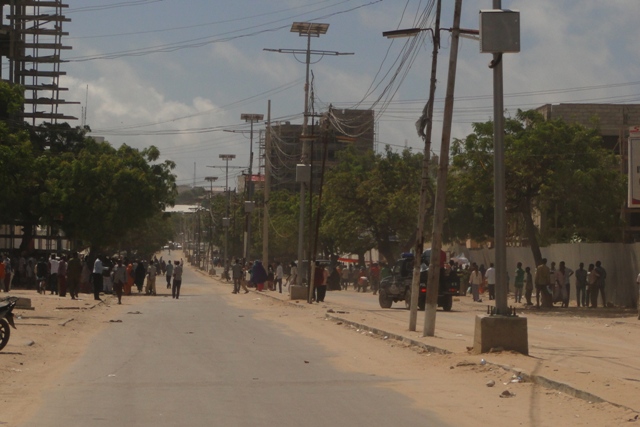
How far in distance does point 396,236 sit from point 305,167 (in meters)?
31.0

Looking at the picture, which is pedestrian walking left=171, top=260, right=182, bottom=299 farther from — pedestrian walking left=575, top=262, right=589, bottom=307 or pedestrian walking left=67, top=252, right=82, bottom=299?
pedestrian walking left=575, top=262, right=589, bottom=307

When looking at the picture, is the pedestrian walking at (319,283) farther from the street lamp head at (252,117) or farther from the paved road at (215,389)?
the street lamp head at (252,117)

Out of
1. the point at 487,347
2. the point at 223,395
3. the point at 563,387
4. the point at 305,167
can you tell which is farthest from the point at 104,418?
the point at 305,167

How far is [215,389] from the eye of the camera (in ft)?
40.0

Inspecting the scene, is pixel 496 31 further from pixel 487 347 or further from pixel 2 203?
pixel 2 203

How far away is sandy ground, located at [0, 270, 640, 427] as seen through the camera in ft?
33.2

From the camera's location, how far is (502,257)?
15938mm

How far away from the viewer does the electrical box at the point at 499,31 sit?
15109mm

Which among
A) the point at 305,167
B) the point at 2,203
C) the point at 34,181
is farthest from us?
the point at 34,181

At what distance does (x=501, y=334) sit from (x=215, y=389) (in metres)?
5.44

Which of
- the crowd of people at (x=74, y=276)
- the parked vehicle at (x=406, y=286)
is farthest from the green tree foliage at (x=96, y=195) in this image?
the parked vehicle at (x=406, y=286)

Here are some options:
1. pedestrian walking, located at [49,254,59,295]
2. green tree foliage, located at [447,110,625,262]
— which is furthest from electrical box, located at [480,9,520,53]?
pedestrian walking, located at [49,254,59,295]

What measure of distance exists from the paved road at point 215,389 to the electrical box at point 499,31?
554 cm

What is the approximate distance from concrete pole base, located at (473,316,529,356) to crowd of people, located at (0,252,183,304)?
24.4 m
